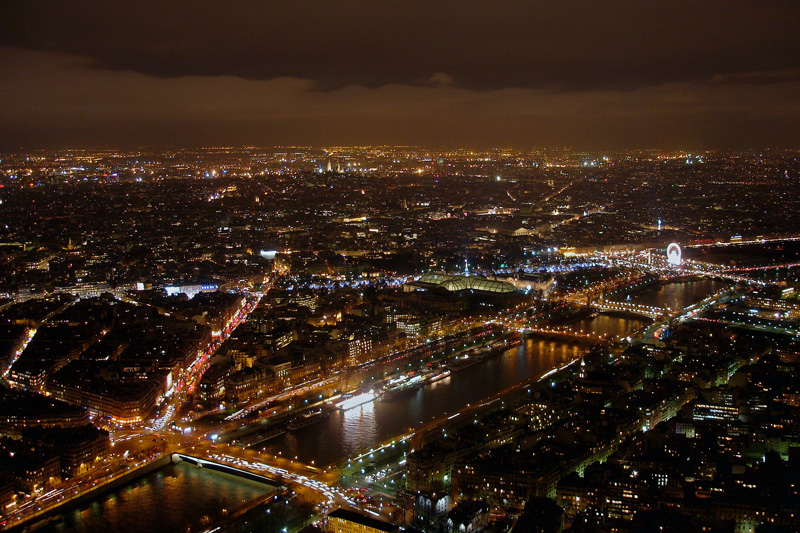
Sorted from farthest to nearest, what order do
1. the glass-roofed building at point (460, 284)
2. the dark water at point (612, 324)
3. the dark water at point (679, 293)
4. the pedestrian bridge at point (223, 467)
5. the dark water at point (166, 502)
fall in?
1. the glass-roofed building at point (460, 284)
2. the dark water at point (679, 293)
3. the dark water at point (612, 324)
4. the pedestrian bridge at point (223, 467)
5. the dark water at point (166, 502)

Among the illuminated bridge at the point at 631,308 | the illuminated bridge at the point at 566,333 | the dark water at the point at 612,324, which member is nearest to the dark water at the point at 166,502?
the illuminated bridge at the point at 566,333

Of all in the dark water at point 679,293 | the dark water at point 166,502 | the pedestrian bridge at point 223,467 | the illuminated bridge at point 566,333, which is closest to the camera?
the dark water at point 166,502

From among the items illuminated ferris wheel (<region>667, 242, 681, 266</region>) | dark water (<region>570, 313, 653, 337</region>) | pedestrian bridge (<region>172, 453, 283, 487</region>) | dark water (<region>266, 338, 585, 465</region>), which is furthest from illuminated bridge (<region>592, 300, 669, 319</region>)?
pedestrian bridge (<region>172, 453, 283, 487</region>)

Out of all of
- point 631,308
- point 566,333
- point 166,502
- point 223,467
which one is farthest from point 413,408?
point 631,308

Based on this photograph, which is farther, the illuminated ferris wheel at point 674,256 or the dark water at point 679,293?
the illuminated ferris wheel at point 674,256

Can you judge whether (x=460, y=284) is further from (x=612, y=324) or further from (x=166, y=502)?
(x=166, y=502)

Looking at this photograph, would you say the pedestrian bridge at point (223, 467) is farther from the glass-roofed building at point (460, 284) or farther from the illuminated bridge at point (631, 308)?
the illuminated bridge at point (631, 308)
